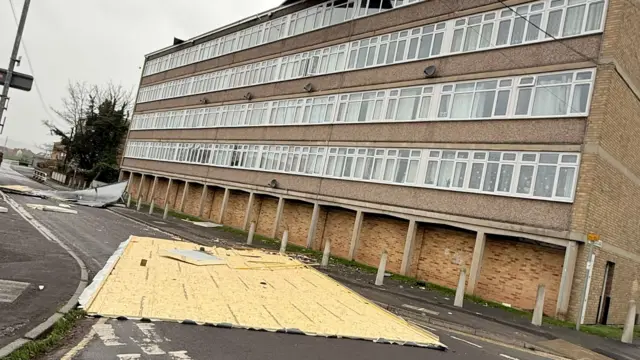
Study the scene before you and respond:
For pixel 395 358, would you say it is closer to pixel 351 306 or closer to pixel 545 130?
pixel 351 306

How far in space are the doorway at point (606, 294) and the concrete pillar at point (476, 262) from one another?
4.20 m

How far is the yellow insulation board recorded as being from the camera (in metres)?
7.59

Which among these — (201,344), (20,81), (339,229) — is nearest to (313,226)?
(339,229)

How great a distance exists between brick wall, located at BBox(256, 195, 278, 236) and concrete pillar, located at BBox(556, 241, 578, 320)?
18.0m

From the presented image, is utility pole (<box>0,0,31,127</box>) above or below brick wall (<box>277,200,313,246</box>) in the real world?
above

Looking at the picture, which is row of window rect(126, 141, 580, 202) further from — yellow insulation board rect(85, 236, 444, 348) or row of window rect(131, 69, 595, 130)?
yellow insulation board rect(85, 236, 444, 348)

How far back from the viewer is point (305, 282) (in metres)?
12.8

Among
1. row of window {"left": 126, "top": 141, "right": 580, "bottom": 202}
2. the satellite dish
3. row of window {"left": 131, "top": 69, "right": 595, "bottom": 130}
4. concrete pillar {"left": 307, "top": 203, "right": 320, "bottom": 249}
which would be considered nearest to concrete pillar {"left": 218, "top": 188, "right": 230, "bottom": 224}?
row of window {"left": 126, "top": 141, "right": 580, "bottom": 202}

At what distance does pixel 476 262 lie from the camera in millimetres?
17797

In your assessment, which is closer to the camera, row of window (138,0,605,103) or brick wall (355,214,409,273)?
row of window (138,0,605,103)

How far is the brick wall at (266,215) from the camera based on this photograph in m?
30.4

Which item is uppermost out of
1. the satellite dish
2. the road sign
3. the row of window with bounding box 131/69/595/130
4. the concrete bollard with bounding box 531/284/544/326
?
the satellite dish

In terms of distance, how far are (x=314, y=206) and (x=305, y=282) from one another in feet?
44.7

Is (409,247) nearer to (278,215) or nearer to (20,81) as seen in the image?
(278,215)
